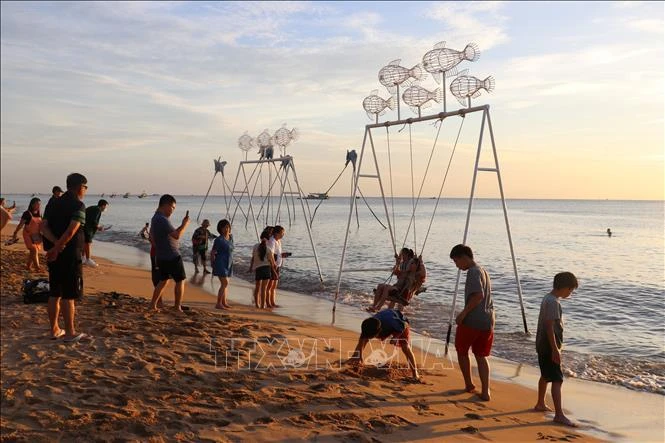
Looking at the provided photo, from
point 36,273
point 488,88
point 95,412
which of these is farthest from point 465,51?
point 36,273

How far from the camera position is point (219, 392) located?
4.80 meters

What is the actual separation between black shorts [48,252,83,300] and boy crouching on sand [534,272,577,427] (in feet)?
16.3

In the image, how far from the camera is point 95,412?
4.17 meters

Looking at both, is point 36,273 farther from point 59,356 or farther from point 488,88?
point 488,88

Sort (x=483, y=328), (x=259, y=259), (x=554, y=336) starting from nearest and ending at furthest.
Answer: (x=554, y=336), (x=483, y=328), (x=259, y=259)

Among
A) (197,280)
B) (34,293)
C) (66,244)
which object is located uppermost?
(66,244)

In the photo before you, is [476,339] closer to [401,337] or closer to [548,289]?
[401,337]

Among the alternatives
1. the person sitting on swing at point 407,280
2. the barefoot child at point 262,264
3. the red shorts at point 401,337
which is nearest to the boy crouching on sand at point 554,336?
the red shorts at point 401,337

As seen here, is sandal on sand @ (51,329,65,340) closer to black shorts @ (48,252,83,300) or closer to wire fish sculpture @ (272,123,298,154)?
black shorts @ (48,252,83,300)

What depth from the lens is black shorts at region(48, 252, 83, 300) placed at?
5.83 metres

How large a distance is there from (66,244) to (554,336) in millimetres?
5171

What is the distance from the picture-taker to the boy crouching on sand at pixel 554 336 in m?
5.21

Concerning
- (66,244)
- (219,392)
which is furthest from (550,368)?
(66,244)

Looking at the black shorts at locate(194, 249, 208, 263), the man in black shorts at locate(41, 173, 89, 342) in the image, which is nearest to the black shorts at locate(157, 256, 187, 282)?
the man in black shorts at locate(41, 173, 89, 342)
